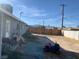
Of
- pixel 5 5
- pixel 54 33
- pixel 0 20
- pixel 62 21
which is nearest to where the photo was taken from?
pixel 0 20

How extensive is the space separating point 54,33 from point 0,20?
36.8m

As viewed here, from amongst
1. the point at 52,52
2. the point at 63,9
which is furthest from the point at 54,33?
the point at 52,52

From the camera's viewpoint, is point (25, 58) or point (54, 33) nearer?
point (25, 58)

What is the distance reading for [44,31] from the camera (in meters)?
42.9

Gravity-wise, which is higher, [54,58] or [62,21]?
[62,21]

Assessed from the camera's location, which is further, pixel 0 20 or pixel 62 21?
pixel 62 21

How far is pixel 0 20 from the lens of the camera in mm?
6289

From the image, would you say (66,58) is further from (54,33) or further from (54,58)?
(54,33)

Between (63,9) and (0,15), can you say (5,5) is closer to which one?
(0,15)

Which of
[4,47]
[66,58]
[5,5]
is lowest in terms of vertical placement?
[66,58]

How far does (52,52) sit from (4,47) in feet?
14.6

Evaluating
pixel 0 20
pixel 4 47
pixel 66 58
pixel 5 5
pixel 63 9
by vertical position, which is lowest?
pixel 66 58

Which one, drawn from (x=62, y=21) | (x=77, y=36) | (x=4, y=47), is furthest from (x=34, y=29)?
(x=4, y=47)

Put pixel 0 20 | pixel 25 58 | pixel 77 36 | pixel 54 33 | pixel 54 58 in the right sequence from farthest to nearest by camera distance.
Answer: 1. pixel 54 33
2. pixel 77 36
3. pixel 54 58
4. pixel 25 58
5. pixel 0 20
